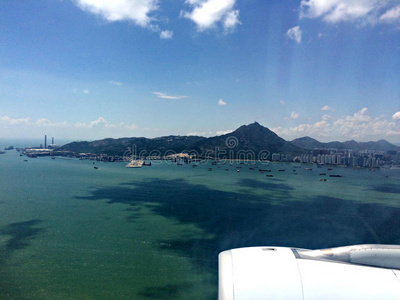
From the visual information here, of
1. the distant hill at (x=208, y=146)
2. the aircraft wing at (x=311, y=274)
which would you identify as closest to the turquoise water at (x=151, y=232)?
the aircraft wing at (x=311, y=274)

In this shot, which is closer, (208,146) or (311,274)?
(311,274)

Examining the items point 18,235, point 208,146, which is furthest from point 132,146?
point 18,235

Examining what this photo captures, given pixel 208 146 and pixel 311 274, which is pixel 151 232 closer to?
pixel 311 274

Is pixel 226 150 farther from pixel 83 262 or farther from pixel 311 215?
pixel 83 262

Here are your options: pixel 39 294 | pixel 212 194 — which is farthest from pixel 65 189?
pixel 39 294

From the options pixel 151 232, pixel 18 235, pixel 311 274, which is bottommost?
pixel 18 235

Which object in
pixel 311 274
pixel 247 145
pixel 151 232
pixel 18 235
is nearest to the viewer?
pixel 311 274

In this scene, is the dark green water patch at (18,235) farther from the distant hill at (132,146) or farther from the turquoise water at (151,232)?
the distant hill at (132,146)
